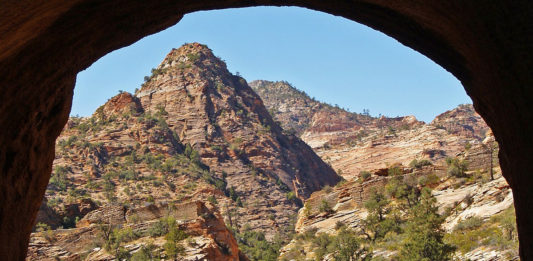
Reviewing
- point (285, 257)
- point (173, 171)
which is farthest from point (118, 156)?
point (285, 257)

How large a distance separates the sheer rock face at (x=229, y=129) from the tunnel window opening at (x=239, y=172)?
0.24 m

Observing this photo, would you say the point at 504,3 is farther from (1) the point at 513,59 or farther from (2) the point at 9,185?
(2) the point at 9,185

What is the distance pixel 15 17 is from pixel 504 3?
3.47 m

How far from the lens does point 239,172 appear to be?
84.9m

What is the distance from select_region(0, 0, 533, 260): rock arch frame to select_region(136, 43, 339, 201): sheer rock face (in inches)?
2905

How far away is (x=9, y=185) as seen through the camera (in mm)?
5344

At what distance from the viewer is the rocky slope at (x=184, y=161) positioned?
47906mm

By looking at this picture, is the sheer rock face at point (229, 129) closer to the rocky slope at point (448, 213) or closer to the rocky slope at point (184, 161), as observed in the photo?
the rocky slope at point (184, 161)

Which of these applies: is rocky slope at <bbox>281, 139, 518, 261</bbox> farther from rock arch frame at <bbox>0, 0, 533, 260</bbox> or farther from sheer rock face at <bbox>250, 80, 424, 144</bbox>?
sheer rock face at <bbox>250, 80, 424, 144</bbox>

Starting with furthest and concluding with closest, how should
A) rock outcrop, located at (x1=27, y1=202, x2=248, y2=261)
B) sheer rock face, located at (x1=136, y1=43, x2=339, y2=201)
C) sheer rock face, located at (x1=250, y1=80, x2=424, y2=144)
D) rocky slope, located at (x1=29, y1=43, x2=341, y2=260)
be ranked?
1. sheer rock face, located at (x1=250, y1=80, x2=424, y2=144)
2. sheer rock face, located at (x1=136, y1=43, x2=339, y2=201)
3. rocky slope, located at (x1=29, y1=43, x2=341, y2=260)
4. rock outcrop, located at (x1=27, y1=202, x2=248, y2=261)

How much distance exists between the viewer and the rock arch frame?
4.23 m

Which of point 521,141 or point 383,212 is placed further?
point 383,212

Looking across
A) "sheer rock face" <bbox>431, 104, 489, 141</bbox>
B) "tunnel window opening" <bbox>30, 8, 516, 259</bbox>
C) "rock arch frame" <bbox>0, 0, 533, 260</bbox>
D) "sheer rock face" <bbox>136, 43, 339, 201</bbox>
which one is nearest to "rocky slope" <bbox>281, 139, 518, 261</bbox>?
"tunnel window opening" <bbox>30, 8, 516, 259</bbox>

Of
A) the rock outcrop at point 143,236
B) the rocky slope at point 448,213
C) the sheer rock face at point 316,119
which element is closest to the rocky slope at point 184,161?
the rock outcrop at point 143,236
